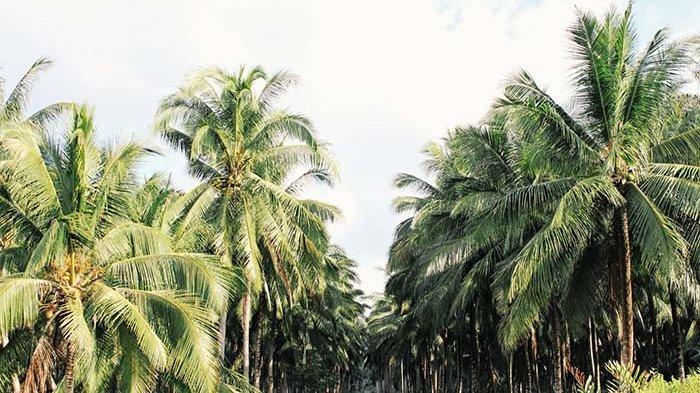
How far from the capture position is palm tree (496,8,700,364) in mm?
13664

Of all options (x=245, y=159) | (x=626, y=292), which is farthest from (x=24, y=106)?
(x=626, y=292)

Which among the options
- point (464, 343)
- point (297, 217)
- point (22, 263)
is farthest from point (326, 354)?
point (22, 263)

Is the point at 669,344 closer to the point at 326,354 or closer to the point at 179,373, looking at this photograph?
the point at 326,354

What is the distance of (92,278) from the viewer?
1265 centimetres

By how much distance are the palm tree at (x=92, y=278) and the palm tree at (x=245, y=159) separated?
516 cm

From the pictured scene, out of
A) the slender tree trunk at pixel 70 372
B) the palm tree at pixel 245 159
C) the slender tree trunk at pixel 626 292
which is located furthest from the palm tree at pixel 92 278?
the slender tree trunk at pixel 626 292

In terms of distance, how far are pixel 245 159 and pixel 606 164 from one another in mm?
10280

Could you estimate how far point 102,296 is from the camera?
465 inches

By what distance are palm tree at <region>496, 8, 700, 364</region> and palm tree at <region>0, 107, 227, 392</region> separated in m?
6.65

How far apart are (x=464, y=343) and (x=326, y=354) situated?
14.1 meters

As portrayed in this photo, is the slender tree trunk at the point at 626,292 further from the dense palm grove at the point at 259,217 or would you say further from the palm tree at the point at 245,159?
the palm tree at the point at 245,159

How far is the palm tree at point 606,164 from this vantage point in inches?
538

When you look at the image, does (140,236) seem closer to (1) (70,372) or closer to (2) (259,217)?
(1) (70,372)

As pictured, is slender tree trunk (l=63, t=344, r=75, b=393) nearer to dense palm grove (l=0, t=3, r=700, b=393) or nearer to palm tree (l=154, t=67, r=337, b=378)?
dense palm grove (l=0, t=3, r=700, b=393)
